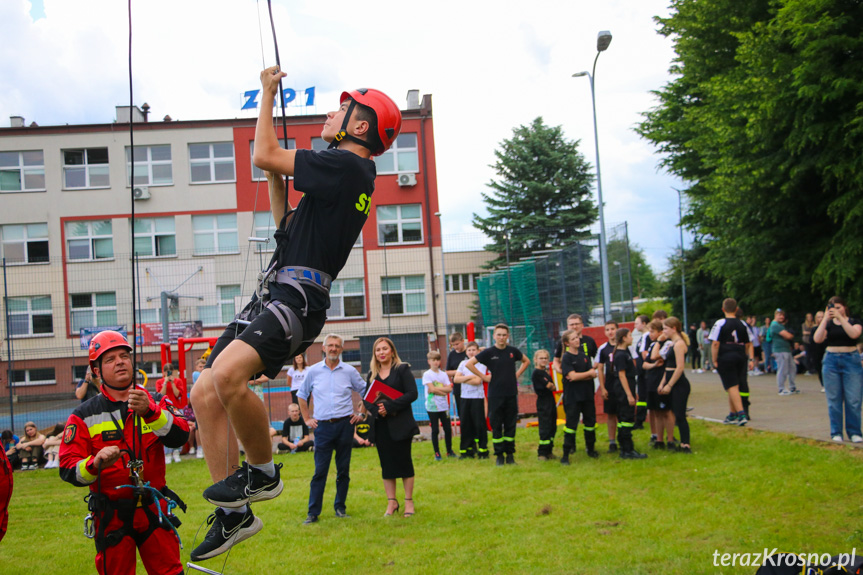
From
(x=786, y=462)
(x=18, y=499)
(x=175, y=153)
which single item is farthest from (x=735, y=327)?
(x=175, y=153)

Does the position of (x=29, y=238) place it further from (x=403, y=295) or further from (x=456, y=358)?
(x=456, y=358)

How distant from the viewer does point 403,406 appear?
868cm

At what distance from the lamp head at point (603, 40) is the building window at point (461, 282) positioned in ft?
27.2

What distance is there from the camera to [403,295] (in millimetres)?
18469

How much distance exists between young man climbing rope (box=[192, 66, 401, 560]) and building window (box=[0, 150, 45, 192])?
2967 centimetres

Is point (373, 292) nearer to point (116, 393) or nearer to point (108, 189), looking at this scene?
point (116, 393)

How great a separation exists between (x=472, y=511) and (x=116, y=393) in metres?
5.05

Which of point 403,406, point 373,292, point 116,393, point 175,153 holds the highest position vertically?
point 175,153

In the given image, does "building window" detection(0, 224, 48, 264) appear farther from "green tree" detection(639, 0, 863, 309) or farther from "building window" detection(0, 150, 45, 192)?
"green tree" detection(639, 0, 863, 309)

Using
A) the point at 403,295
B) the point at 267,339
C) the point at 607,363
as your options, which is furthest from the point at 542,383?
the point at 267,339

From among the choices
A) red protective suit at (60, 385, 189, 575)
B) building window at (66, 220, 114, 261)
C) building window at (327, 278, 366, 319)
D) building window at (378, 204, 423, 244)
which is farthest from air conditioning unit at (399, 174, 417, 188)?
red protective suit at (60, 385, 189, 575)

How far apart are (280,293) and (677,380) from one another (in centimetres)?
905

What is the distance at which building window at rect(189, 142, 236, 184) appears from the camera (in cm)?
2969

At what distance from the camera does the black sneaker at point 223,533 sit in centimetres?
371
